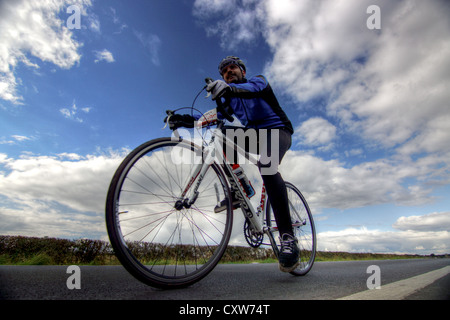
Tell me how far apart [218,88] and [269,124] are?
0.94m

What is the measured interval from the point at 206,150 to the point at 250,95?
0.68 metres

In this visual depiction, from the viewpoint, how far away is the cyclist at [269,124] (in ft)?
8.05

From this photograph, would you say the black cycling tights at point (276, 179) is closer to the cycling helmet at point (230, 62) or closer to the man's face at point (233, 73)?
the man's face at point (233, 73)

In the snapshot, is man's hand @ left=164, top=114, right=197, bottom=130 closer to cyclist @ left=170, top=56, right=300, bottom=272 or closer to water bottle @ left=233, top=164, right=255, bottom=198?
cyclist @ left=170, top=56, right=300, bottom=272

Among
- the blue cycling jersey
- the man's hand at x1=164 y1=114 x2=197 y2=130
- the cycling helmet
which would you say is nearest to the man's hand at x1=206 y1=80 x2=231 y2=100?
the man's hand at x1=164 y1=114 x2=197 y2=130

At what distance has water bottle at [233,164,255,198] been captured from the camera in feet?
8.77

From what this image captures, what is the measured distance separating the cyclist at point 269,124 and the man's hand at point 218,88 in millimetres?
277

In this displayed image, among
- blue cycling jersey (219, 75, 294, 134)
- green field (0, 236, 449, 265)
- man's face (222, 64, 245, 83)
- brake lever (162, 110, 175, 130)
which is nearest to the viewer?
brake lever (162, 110, 175, 130)

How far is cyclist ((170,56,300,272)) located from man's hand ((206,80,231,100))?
Answer: 28 centimetres

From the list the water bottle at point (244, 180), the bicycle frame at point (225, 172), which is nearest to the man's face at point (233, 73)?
the bicycle frame at point (225, 172)

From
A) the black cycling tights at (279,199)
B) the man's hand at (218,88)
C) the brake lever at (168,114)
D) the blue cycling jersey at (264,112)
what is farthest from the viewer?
the blue cycling jersey at (264,112)
